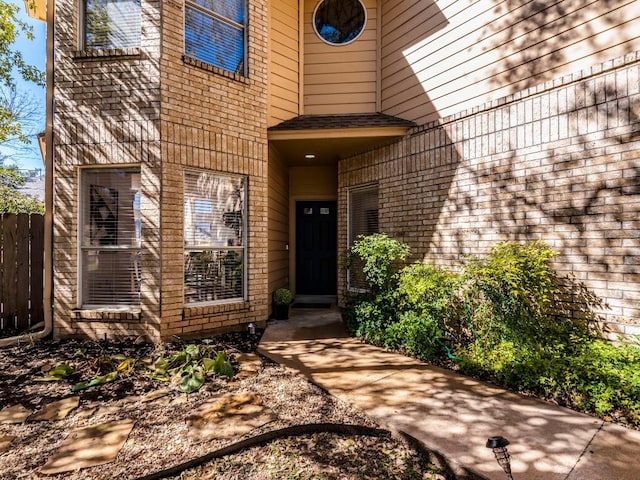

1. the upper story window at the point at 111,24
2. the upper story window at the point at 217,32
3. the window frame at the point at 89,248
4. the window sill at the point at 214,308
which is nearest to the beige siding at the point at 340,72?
the upper story window at the point at 217,32

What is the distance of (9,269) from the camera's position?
5.10 metres

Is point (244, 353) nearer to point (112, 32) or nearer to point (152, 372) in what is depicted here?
point (152, 372)

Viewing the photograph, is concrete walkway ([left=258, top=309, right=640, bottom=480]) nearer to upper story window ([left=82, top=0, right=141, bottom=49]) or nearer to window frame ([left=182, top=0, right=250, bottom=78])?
window frame ([left=182, top=0, right=250, bottom=78])

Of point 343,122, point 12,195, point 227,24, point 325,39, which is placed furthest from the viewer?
point 12,195

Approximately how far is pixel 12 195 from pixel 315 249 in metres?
11.8

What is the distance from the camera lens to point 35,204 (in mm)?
13828

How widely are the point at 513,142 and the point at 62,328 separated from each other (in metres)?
6.29

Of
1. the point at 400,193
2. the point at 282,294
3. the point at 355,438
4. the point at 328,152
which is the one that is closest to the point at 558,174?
the point at 400,193

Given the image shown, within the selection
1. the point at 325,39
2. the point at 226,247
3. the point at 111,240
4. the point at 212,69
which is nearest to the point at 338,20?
the point at 325,39

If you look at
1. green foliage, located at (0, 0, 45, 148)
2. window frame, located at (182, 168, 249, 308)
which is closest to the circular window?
window frame, located at (182, 168, 249, 308)

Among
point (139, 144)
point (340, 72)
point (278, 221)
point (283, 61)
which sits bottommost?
point (278, 221)

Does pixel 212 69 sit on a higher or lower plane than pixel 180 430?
higher

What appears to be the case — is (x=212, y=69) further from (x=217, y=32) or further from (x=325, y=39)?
(x=325, y=39)

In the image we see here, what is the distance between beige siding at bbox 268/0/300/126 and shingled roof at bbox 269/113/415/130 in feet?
0.78
